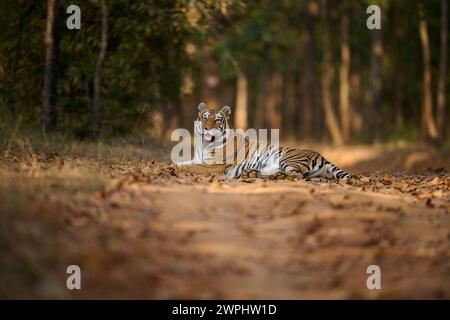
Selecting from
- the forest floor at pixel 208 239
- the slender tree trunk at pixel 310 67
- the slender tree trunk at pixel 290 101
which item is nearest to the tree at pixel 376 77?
the slender tree trunk at pixel 310 67

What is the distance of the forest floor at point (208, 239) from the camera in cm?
493

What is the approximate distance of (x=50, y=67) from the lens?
13.5 metres

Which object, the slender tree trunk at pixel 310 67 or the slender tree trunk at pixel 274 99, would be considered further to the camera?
the slender tree trunk at pixel 274 99

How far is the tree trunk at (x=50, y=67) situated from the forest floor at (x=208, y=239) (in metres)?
5.62

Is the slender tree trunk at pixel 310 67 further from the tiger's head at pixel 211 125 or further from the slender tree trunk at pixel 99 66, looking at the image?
the tiger's head at pixel 211 125

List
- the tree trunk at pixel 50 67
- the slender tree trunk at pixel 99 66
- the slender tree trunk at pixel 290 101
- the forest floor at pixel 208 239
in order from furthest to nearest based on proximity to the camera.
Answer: the slender tree trunk at pixel 290 101 → the slender tree trunk at pixel 99 66 → the tree trunk at pixel 50 67 → the forest floor at pixel 208 239

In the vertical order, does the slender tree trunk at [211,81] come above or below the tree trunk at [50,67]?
above

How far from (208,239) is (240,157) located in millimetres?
4936

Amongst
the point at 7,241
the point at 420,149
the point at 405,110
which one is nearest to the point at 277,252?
the point at 7,241

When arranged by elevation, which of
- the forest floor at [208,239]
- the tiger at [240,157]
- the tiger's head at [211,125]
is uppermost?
the tiger's head at [211,125]

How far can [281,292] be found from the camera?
5.09 meters

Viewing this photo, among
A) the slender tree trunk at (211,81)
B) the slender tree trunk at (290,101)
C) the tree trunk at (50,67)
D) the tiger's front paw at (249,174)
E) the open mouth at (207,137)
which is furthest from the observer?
the slender tree trunk at (290,101)

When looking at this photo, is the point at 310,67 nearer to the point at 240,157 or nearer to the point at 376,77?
the point at 376,77

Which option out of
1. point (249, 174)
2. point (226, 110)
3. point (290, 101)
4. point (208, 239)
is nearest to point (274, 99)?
point (290, 101)
